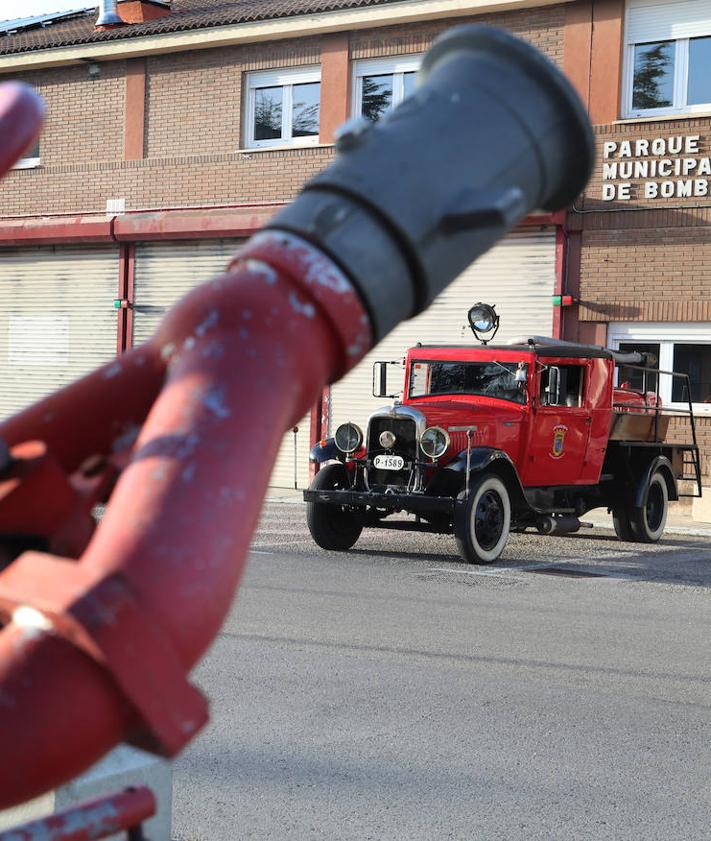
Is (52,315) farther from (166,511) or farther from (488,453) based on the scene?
(166,511)

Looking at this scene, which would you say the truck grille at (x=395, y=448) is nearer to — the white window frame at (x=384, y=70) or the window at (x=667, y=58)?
the window at (x=667, y=58)

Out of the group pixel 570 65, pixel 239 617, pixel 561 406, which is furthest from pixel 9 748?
pixel 570 65

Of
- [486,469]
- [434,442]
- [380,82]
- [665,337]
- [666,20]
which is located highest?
[666,20]

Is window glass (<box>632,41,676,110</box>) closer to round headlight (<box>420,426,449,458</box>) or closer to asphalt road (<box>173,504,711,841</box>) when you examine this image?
round headlight (<box>420,426,449,458</box>)

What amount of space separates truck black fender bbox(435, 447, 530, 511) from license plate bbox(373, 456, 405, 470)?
0.44m

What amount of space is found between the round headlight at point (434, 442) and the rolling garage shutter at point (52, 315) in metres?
12.0

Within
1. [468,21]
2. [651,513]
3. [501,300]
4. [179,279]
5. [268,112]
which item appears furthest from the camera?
[179,279]

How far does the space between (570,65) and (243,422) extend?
19119 mm

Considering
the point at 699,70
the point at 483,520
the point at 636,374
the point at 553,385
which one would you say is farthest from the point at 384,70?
the point at 483,520

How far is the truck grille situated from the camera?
12.1 m

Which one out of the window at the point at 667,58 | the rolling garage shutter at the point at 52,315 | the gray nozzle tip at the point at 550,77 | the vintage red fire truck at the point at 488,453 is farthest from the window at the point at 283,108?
the gray nozzle tip at the point at 550,77

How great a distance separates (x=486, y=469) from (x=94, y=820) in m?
11.0

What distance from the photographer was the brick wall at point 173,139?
69.9 ft

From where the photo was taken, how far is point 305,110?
2147cm
